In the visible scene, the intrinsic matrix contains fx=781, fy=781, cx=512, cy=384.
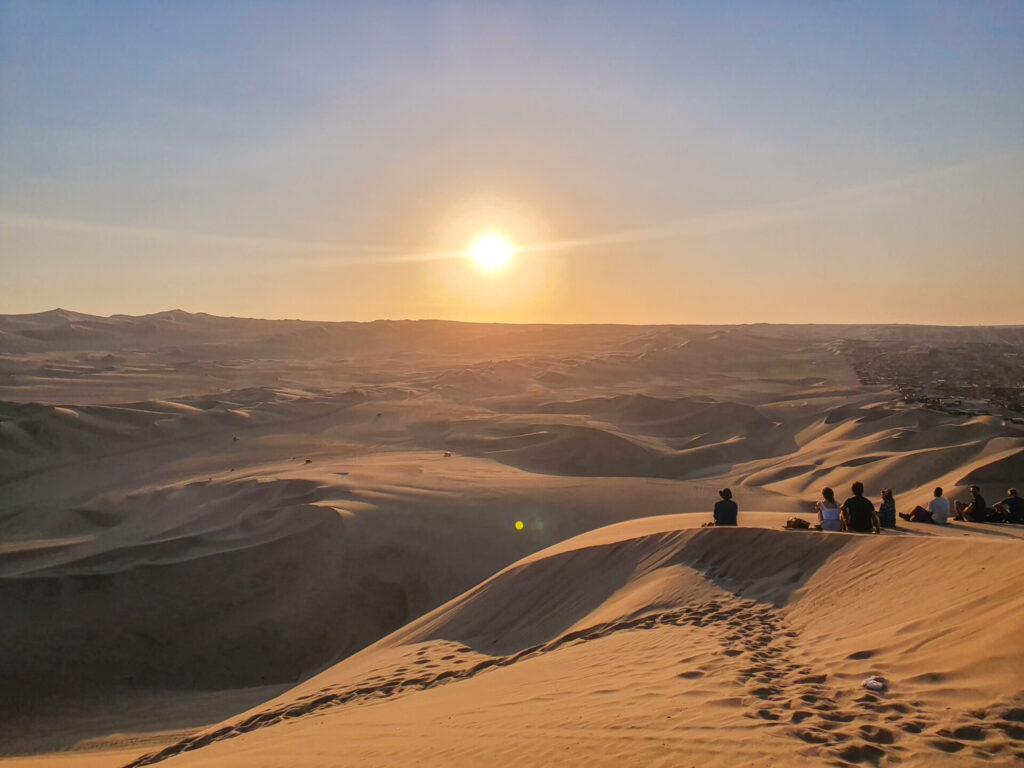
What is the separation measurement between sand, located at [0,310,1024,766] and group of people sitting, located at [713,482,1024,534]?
1.87 ft

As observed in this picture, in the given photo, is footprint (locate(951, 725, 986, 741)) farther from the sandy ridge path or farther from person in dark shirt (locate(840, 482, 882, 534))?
person in dark shirt (locate(840, 482, 882, 534))

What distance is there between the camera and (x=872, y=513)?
984cm

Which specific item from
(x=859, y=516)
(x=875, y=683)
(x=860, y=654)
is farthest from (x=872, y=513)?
(x=875, y=683)

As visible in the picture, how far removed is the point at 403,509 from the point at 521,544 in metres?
3.02

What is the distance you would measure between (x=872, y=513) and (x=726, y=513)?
1.82 metres

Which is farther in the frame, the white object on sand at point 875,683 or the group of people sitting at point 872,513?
the group of people sitting at point 872,513

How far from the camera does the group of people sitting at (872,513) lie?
32.0 ft

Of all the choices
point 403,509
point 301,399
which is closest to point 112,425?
point 301,399

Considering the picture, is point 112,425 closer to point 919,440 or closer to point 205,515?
point 205,515

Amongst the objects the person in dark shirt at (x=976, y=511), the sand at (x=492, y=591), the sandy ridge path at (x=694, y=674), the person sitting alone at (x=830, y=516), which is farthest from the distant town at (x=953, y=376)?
the sandy ridge path at (x=694, y=674)

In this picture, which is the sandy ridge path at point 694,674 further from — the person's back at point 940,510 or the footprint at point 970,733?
the person's back at point 940,510

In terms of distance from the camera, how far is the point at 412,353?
90312 millimetres

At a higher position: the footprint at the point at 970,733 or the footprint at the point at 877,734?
the footprint at the point at 970,733

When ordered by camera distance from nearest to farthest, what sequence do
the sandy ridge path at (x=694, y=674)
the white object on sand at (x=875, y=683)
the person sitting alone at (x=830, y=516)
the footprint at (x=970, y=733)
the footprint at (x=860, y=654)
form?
the footprint at (x=970, y=733)
the sandy ridge path at (x=694, y=674)
the white object on sand at (x=875, y=683)
the footprint at (x=860, y=654)
the person sitting alone at (x=830, y=516)
